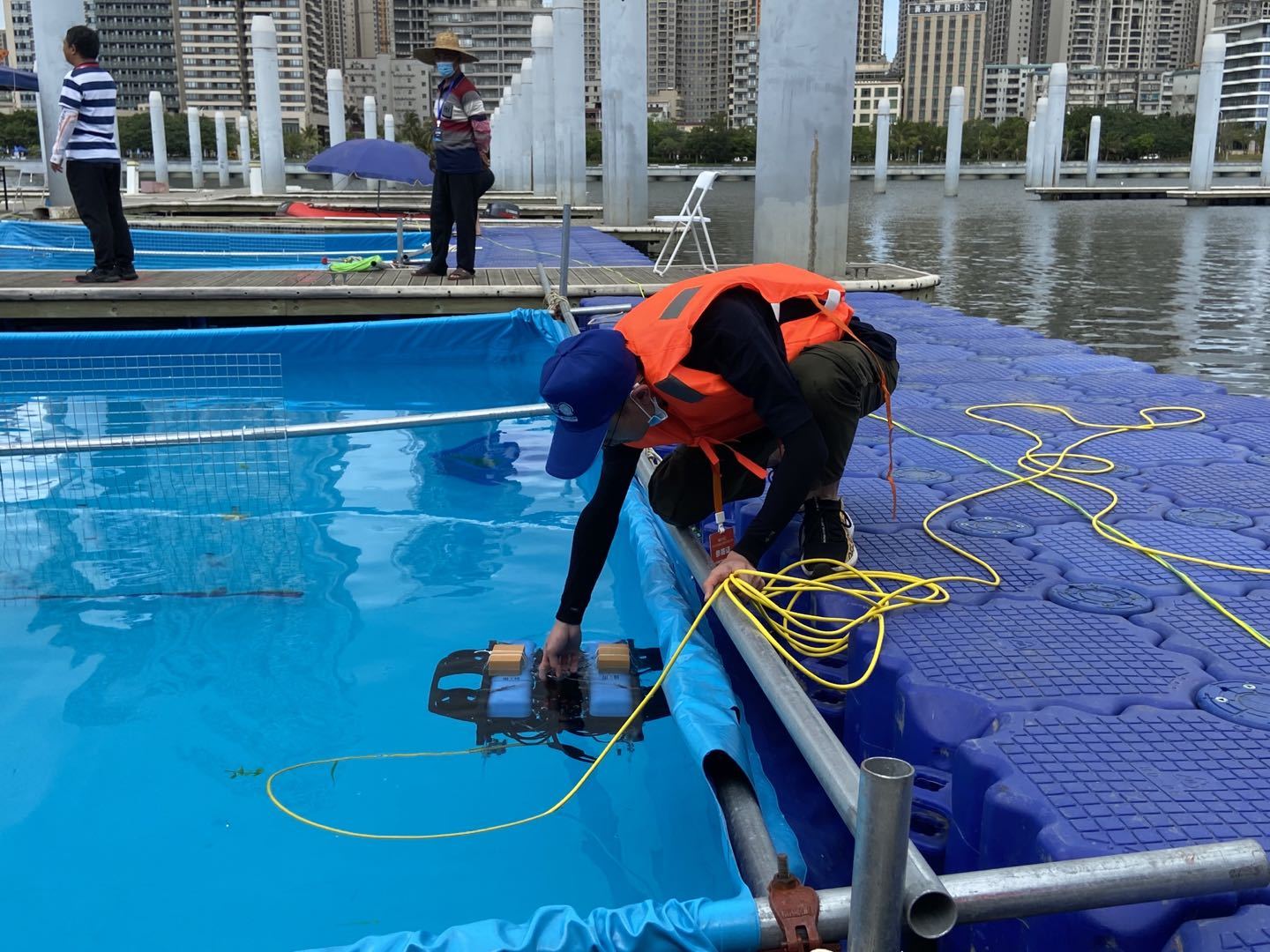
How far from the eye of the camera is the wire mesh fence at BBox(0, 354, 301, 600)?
482cm

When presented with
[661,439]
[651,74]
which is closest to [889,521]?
[661,439]

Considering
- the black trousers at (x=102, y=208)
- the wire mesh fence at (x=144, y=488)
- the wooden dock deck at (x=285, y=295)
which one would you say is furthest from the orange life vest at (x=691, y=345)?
the black trousers at (x=102, y=208)

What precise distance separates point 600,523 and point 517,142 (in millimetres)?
38824

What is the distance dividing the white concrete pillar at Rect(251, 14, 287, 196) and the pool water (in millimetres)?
22936

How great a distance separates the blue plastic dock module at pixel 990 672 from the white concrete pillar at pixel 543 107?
85.3 ft

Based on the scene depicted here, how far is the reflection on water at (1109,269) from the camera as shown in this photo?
→ 13.5m

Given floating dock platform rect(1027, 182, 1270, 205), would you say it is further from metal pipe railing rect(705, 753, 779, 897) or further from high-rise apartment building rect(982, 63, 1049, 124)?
high-rise apartment building rect(982, 63, 1049, 124)

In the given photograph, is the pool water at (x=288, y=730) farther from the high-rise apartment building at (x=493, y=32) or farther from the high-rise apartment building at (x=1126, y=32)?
the high-rise apartment building at (x=1126, y=32)

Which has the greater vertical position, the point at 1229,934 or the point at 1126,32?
the point at 1126,32

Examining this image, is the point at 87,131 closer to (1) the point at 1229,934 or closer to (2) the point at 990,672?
(2) the point at 990,672

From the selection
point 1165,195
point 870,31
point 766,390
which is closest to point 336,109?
point 766,390

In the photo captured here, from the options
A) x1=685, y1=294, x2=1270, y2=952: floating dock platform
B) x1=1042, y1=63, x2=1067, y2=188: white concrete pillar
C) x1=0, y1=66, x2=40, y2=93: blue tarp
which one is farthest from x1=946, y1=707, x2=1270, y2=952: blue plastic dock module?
x1=1042, y1=63, x2=1067, y2=188: white concrete pillar

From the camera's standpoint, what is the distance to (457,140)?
8.65m

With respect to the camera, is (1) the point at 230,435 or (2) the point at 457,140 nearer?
(1) the point at 230,435
